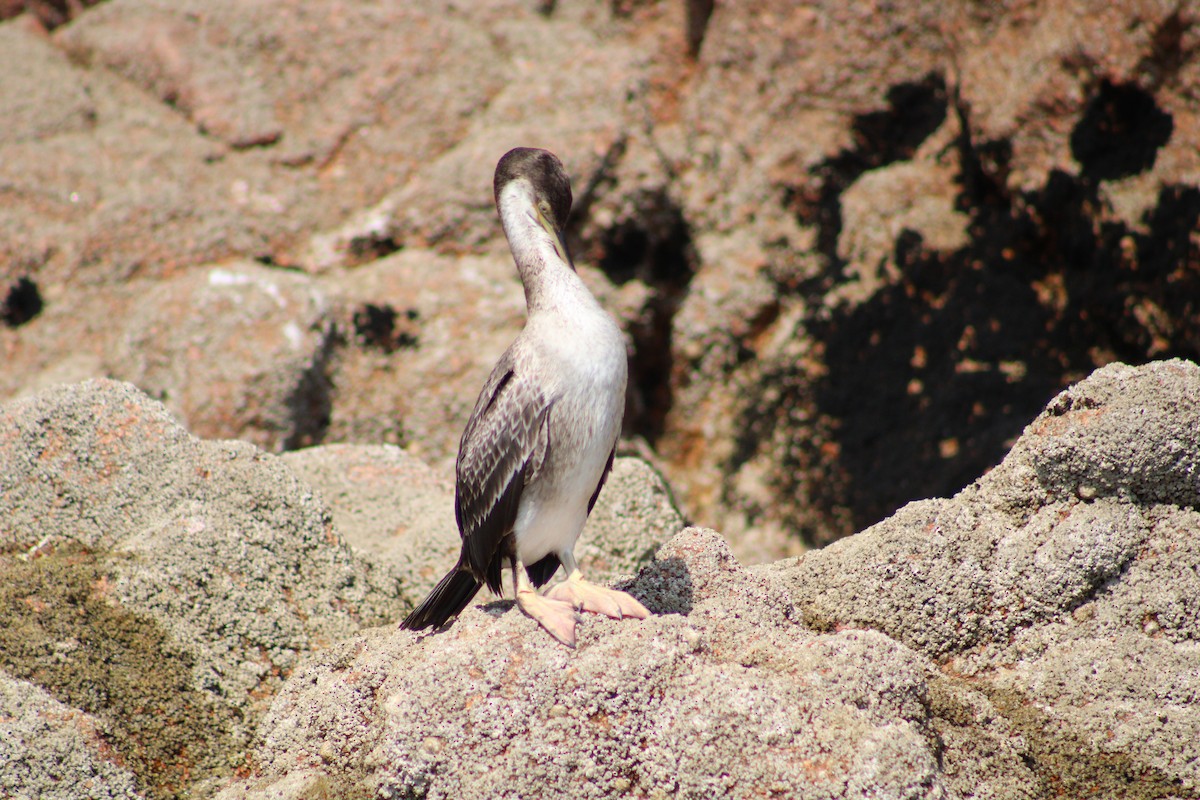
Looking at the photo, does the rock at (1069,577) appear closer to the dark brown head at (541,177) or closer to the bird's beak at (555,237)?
the bird's beak at (555,237)

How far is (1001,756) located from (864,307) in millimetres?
4073

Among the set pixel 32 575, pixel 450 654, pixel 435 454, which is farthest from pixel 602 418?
pixel 435 454

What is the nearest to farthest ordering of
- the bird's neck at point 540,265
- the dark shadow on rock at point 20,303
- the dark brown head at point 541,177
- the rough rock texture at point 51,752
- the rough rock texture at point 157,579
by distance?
1. the rough rock texture at point 51,752
2. the rough rock texture at point 157,579
3. the bird's neck at point 540,265
4. the dark brown head at point 541,177
5. the dark shadow on rock at point 20,303

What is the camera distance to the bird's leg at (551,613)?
3697 mm

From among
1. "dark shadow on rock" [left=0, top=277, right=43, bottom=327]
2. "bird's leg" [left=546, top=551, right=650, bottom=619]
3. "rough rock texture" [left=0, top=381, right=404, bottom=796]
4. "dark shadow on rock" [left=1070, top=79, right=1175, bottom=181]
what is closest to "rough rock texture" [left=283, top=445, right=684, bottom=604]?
"rough rock texture" [left=0, top=381, right=404, bottom=796]

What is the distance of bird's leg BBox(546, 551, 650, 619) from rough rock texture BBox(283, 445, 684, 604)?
1117 millimetres

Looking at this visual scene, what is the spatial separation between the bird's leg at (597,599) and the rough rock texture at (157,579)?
1085 mm

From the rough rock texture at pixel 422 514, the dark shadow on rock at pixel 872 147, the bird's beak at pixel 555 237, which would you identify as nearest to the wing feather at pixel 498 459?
the bird's beak at pixel 555 237

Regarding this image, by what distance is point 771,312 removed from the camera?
760 cm

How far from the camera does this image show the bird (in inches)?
166

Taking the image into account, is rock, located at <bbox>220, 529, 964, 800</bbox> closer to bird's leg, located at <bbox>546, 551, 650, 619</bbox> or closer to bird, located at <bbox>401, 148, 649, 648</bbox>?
bird's leg, located at <bbox>546, 551, 650, 619</bbox>

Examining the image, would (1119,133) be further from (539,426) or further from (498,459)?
(498,459)

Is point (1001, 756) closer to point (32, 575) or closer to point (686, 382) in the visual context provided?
point (32, 575)

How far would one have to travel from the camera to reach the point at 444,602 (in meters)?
4.32
